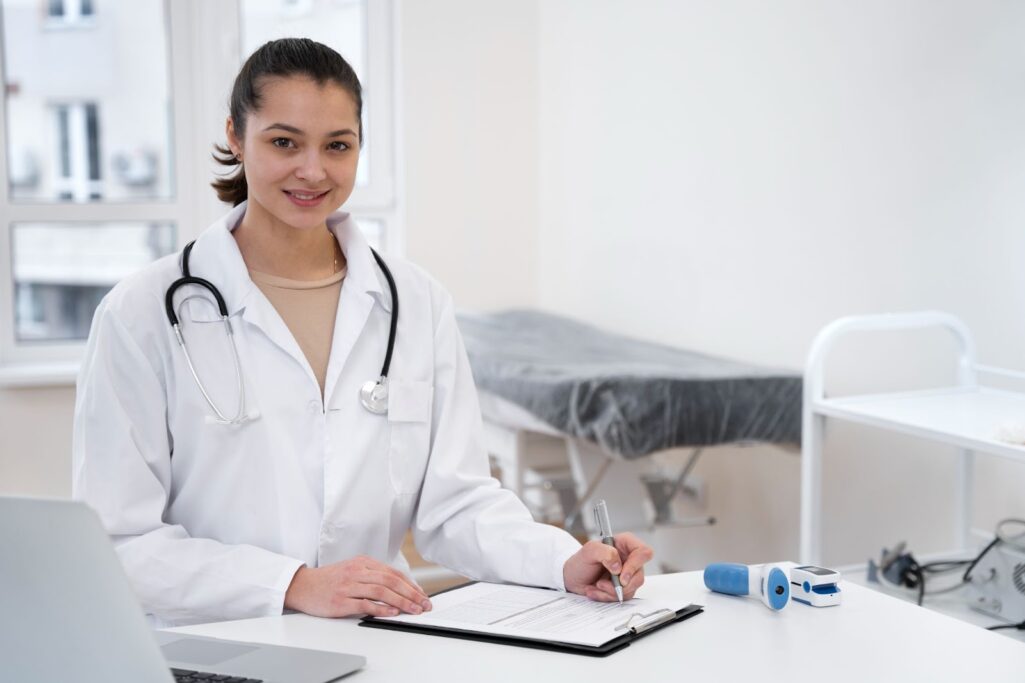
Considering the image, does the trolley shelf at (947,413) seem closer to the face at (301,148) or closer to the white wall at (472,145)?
the face at (301,148)

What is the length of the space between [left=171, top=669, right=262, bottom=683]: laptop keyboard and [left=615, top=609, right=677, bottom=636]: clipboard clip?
1.13 ft

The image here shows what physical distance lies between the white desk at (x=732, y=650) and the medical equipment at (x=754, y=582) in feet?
0.05

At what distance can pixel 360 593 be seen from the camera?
1101 millimetres

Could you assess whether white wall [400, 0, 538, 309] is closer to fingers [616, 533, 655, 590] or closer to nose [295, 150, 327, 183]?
nose [295, 150, 327, 183]

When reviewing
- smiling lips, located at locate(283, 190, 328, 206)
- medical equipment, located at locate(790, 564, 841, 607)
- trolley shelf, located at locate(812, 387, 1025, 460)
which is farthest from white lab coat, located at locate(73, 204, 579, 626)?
trolley shelf, located at locate(812, 387, 1025, 460)

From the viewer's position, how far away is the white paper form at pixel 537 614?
102cm

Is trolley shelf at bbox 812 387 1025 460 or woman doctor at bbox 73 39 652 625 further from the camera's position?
trolley shelf at bbox 812 387 1025 460

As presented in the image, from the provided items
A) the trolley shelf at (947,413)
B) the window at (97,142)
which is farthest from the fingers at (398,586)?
the window at (97,142)

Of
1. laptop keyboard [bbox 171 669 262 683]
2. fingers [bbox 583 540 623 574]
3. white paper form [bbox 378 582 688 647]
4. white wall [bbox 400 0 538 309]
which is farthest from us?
white wall [bbox 400 0 538 309]

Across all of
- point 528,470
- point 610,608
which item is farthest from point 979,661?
point 528,470

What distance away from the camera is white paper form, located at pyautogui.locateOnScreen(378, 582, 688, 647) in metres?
1.02

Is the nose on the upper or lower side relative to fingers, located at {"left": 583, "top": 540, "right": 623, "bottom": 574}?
upper

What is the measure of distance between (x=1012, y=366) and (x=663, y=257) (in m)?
1.40

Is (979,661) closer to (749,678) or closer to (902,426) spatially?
(749,678)
